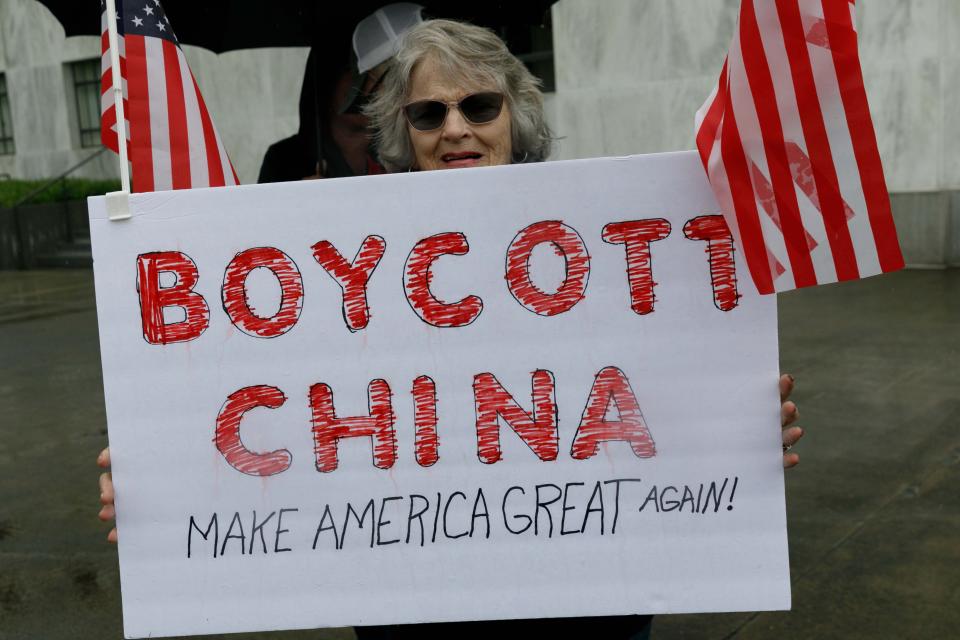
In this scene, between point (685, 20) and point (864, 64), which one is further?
point (685, 20)

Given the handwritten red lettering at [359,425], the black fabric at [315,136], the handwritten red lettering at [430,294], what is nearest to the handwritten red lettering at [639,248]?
the handwritten red lettering at [430,294]

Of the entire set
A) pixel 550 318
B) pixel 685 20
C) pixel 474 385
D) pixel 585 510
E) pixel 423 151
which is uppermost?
pixel 685 20

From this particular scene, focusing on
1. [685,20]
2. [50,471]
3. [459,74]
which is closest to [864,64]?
[685,20]

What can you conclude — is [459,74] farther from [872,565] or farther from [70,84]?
[70,84]

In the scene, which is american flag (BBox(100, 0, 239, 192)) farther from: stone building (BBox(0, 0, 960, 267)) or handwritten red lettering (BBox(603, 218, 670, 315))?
stone building (BBox(0, 0, 960, 267))

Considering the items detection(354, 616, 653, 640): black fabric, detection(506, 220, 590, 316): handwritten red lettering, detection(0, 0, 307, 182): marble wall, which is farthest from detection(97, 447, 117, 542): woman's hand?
detection(0, 0, 307, 182): marble wall

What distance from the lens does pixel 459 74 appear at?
2031mm

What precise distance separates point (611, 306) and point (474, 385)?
0.92 ft

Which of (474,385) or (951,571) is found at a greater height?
(474,385)

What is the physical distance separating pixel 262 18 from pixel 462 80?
179cm

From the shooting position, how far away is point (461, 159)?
2.02 meters

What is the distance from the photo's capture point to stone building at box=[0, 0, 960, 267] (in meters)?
10.2

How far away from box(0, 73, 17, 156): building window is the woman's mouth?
63.5 feet

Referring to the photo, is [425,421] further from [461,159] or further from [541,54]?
[541,54]
